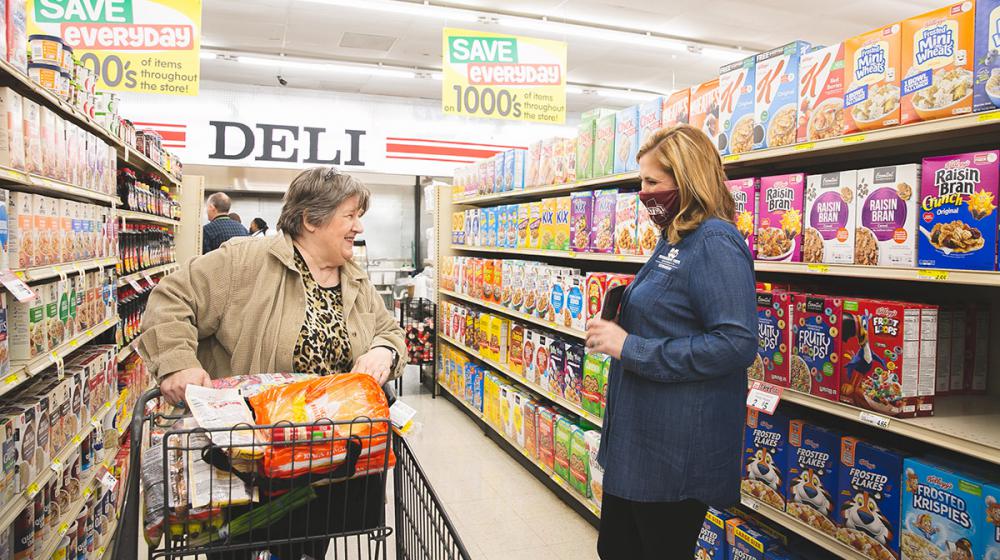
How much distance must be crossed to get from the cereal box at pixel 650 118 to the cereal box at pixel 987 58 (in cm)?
151

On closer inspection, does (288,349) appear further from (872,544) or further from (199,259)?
(872,544)

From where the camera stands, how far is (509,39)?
6.62 metres

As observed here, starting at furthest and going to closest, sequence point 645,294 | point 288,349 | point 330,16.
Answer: point 330,16, point 645,294, point 288,349

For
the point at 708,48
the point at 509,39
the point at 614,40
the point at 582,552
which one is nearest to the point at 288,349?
the point at 582,552

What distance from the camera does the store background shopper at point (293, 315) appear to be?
5.61 feet

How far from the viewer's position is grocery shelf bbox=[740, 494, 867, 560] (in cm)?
216

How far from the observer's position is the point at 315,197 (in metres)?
2.04

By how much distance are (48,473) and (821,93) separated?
3.05m

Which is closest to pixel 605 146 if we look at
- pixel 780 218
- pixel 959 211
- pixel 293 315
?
pixel 780 218

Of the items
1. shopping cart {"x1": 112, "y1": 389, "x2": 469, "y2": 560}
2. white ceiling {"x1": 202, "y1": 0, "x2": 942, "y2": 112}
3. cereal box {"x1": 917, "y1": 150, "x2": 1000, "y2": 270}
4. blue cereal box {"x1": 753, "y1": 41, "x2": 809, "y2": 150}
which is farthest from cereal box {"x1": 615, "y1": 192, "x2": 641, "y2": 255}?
white ceiling {"x1": 202, "y1": 0, "x2": 942, "y2": 112}

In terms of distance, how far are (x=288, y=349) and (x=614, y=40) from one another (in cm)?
767

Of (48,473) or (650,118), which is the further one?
(650,118)

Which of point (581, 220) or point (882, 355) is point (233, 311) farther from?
point (581, 220)

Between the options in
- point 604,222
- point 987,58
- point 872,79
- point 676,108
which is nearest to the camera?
point 987,58
